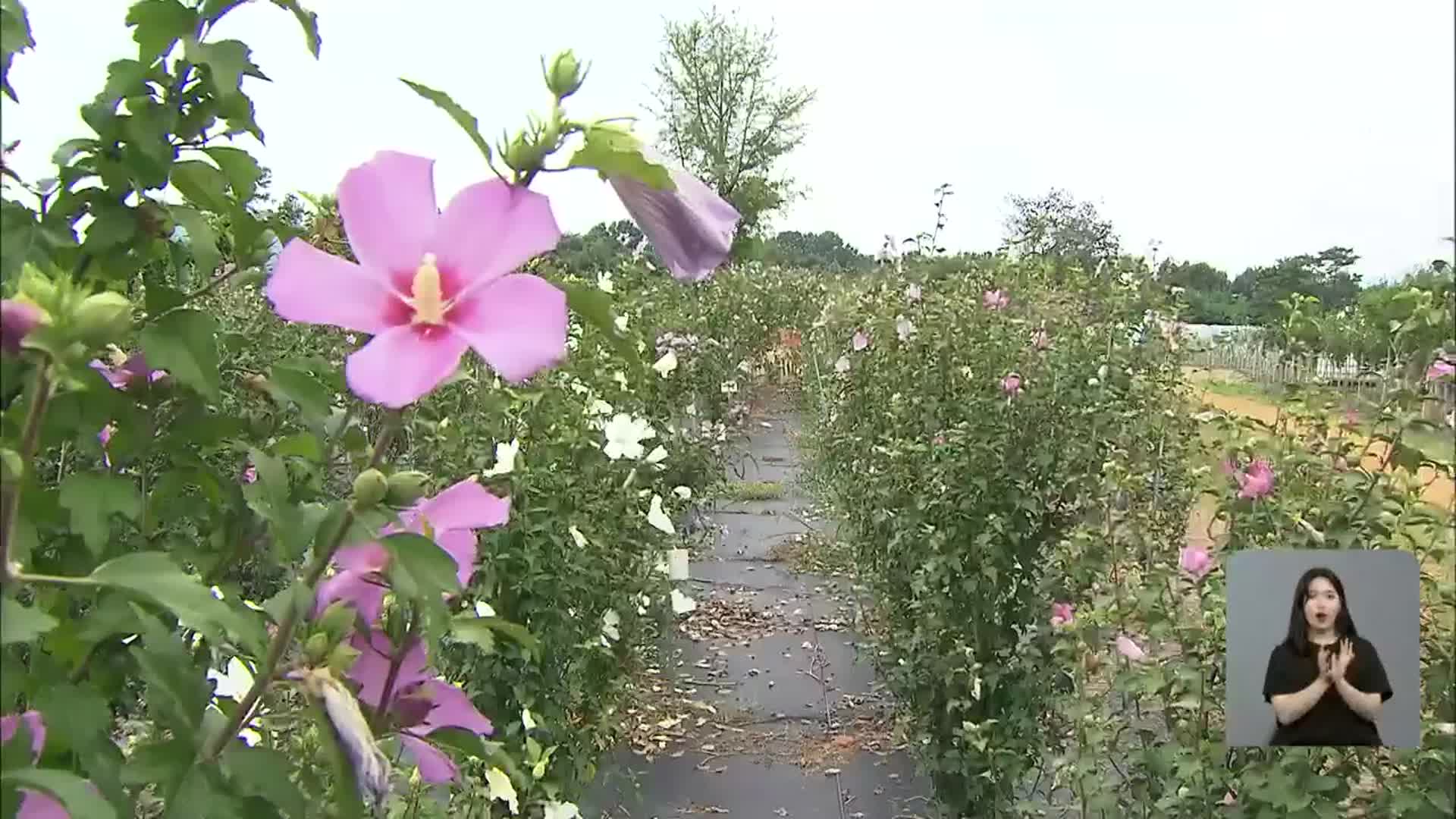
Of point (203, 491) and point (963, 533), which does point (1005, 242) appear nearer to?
point (963, 533)

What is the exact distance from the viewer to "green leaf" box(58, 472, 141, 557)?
726mm

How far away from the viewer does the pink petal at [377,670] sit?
725 mm

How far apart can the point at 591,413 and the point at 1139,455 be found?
1.20 m

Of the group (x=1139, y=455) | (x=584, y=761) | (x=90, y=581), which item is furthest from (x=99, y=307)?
(x=584, y=761)

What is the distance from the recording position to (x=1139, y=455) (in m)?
2.41

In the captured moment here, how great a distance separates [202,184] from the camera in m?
0.87

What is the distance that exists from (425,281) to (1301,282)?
2.94 feet

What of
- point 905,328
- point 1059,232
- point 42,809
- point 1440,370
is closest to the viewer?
point 42,809

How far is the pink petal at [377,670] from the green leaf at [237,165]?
35cm

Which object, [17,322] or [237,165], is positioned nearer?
[17,322]

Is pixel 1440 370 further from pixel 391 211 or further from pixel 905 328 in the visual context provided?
pixel 905 328

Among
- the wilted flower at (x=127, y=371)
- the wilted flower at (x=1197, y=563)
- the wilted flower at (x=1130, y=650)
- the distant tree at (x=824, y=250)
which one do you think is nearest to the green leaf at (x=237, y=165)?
the wilted flower at (x=127, y=371)

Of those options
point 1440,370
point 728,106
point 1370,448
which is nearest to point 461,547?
point 1440,370

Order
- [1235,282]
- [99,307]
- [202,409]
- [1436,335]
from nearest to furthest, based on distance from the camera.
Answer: [99,307]
[202,409]
[1436,335]
[1235,282]
